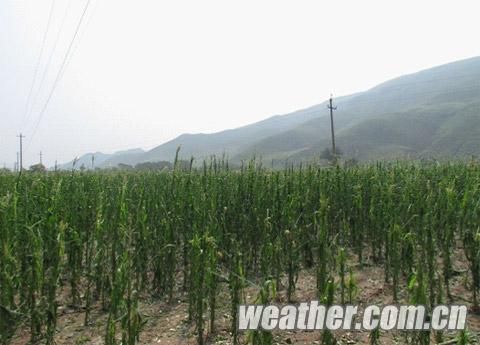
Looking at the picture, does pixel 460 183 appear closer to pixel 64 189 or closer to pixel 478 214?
pixel 478 214

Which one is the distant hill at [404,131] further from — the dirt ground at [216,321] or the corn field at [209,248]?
the dirt ground at [216,321]

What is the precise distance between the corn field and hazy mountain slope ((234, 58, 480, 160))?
132 feet

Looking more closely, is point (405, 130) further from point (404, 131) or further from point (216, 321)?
point (216, 321)

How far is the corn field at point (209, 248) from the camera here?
2736mm

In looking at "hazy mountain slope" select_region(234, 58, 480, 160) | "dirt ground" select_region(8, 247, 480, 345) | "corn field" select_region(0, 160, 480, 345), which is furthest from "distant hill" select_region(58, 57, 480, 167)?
"dirt ground" select_region(8, 247, 480, 345)

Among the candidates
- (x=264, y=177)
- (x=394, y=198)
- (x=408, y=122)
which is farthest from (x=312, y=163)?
(x=408, y=122)

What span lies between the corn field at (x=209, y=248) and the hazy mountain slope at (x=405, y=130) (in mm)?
40314

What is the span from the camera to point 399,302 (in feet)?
11.8

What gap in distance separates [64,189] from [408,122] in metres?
114

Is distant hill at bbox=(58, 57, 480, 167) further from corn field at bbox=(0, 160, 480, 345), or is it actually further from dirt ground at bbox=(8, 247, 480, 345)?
dirt ground at bbox=(8, 247, 480, 345)

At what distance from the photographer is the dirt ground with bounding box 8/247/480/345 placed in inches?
119

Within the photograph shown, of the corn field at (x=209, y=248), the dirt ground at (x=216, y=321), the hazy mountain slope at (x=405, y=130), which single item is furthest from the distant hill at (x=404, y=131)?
the dirt ground at (x=216, y=321)

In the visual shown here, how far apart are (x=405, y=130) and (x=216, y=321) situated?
358 feet

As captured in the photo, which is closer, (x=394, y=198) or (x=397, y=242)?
(x=397, y=242)
